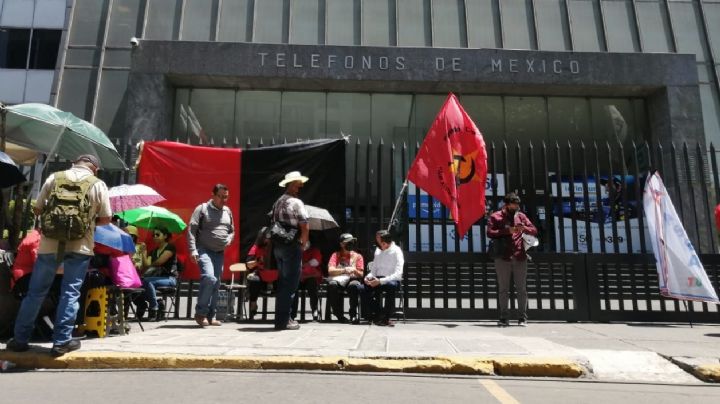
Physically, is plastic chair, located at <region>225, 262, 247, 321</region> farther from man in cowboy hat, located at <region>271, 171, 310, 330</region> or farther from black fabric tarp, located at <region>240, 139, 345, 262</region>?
man in cowboy hat, located at <region>271, 171, 310, 330</region>

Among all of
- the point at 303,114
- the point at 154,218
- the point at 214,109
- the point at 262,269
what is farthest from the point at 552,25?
the point at 154,218

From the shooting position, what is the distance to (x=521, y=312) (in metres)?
7.74

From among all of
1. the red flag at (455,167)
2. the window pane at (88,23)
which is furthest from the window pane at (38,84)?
the red flag at (455,167)

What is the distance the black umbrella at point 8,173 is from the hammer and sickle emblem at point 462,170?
19.1 ft

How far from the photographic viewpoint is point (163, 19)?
19.1 metres

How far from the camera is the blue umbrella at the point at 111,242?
18.2 feet

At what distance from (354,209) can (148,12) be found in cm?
1504

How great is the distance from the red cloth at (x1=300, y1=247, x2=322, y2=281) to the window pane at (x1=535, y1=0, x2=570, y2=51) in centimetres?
1443

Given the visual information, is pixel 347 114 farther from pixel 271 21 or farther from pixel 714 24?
pixel 714 24

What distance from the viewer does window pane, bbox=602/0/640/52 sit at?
19109mm

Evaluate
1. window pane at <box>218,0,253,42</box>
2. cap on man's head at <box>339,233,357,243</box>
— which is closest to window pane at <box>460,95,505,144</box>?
window pane at <box>218,0,253,42</box>

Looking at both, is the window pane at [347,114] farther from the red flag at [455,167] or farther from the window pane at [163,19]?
the red flag at [455,167]

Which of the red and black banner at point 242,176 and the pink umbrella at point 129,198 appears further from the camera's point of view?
the red and black banner at point 242,176

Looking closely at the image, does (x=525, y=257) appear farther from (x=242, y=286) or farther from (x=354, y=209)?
(x=242, y=286)
